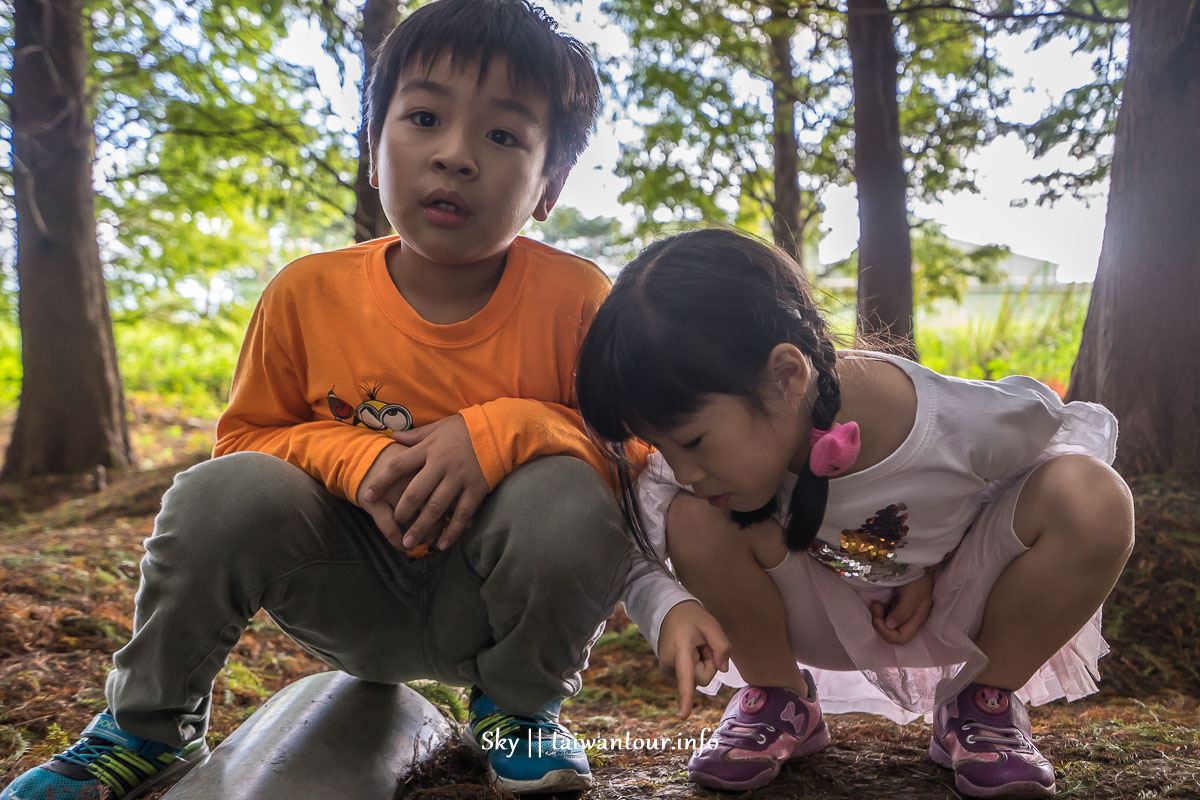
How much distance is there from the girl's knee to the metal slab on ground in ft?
3.95

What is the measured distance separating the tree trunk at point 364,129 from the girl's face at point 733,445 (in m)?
2.00

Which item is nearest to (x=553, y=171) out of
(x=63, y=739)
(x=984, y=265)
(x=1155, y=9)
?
(x=63, y=739)

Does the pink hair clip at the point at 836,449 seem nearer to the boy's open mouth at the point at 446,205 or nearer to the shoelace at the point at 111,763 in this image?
the boy's open mouth at the point at 446,205

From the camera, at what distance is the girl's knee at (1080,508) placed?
4.74 feet

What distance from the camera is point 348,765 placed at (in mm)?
1478

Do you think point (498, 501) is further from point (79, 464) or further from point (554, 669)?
point (79, 464)

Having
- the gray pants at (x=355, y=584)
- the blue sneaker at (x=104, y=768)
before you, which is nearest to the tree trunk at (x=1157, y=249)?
the gray pants at (x=355, y=584)

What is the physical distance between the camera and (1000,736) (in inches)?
59.1

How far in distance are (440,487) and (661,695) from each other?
1.37m

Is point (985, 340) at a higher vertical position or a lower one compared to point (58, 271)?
lower

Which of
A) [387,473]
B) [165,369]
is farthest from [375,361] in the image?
[165,369]

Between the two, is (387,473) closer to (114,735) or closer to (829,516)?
(114,735)

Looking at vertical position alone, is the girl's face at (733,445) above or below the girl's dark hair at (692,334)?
below

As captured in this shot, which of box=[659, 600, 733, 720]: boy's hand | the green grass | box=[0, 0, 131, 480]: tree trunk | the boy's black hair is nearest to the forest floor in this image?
box=[659, 600, 733, 720]: boy's hand
